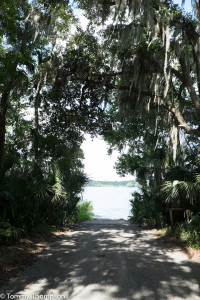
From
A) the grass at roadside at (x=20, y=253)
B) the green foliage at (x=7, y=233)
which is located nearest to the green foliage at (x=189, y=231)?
the grass at roadside at (x=20, y=253)

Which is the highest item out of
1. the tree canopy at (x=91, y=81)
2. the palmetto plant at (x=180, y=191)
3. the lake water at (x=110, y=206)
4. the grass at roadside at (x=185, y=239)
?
the tree canopy at (x=91, y=81)

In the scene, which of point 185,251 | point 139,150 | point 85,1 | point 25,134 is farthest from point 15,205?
point 139,150

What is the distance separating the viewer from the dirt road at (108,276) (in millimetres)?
3113

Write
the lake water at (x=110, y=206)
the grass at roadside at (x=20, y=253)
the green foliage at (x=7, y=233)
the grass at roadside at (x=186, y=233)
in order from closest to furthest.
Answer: the grass at roadside at (x=20, y=253), the green foliage at (x=7, y=233), the grass at roadside at (x=186, y=233), the lake water at (x=110, y=206)

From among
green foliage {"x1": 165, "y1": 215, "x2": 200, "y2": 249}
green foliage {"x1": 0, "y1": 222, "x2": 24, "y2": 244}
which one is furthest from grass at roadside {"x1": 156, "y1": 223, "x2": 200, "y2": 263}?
green foliage {"x1": 0, "y1": 222, "x2": 24, "y2": 244}

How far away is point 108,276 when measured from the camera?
148 inches

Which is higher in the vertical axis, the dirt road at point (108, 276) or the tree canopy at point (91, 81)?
the tree canopy at point (91, 81)

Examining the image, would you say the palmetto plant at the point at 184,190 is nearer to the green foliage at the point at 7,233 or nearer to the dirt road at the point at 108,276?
the dirt road at the point at 108,276

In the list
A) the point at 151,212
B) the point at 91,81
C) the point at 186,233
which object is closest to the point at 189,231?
the point at 186,233

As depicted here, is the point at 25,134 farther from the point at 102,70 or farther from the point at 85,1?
the point at 85,1

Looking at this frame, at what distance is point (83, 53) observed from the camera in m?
9.07

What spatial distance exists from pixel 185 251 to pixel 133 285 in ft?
9.26

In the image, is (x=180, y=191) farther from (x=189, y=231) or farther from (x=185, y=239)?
(x=185, y=239)

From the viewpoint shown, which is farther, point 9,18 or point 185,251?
point 9,18
